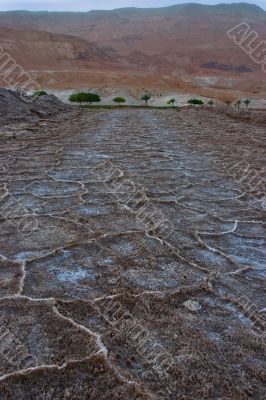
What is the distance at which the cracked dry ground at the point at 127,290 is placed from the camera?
6.01 ft

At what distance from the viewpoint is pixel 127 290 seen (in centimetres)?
250

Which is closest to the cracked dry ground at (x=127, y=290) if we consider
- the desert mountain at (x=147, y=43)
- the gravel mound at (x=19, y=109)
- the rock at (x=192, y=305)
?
the rock at (x=192, y=305)

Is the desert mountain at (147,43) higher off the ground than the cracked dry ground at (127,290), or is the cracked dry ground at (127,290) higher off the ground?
the cracked dry ground at (127,290)

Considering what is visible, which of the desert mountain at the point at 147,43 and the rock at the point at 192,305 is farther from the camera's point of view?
the desert mountain at the point at 147,43

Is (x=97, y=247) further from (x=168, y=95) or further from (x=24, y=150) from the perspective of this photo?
(x=168, y=95)

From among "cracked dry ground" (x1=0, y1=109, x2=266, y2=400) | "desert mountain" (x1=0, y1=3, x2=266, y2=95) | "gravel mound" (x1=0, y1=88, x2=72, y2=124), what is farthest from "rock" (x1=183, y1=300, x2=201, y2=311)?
"desert mountain" (x1=0, y1=3, x2=266, y2=95)

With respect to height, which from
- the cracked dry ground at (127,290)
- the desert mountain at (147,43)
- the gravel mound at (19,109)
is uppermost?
the cracked dry ground at (127,290)

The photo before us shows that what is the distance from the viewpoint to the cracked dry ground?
6.01 feet

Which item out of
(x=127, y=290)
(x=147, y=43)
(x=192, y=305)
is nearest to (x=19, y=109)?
(x=127, y=290)

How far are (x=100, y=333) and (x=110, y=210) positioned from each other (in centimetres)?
190

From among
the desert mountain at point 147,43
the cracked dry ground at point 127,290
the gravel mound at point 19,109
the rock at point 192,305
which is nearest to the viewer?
the cracked dry ground at point 127,290

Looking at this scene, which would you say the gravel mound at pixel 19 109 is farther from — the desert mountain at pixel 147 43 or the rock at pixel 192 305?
the desert mountain at pixel 147 43

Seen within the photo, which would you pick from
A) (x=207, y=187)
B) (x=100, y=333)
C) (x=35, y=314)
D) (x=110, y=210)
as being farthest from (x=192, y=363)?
(x=207, y=187)

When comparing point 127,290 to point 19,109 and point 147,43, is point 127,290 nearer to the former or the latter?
point 19,109
